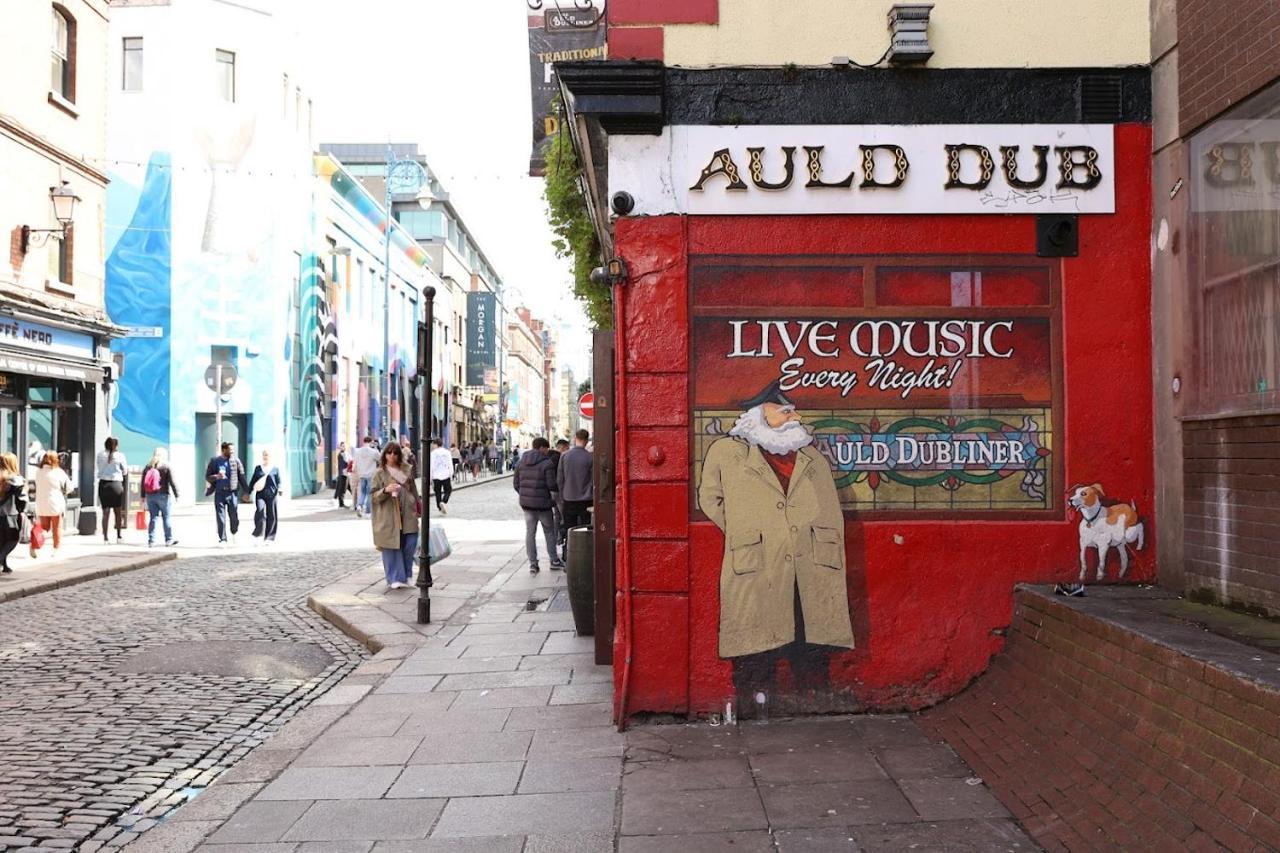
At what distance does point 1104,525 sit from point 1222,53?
2561 millimetres

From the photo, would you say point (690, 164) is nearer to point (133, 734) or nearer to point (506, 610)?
point (133, 734)

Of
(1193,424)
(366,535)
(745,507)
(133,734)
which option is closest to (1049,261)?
(1193,424)

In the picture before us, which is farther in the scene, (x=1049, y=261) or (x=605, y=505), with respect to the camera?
(x=605, y=505)

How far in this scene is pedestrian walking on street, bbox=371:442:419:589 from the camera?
12172mm

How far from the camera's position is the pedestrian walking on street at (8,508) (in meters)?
13.7

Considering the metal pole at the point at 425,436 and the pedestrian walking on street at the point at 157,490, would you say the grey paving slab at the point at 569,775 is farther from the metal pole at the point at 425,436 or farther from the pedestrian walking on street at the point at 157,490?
the pedestrian walking on street at the point at 157,490

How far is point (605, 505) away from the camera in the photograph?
806 cm

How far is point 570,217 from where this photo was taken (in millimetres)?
Answer: 10984

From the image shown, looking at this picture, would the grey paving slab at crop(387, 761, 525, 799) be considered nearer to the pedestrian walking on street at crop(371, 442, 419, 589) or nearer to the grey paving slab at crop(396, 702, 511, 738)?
the grey paving slab at crop(396, 702, 511, 738)

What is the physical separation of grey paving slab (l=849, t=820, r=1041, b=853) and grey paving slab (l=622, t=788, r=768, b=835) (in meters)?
0.37

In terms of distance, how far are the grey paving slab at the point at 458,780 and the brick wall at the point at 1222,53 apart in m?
4.83

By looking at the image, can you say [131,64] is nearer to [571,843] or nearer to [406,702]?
[406,702]

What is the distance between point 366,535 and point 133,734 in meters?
13.9

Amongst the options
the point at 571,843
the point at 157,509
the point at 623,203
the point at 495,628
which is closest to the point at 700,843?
the point at 571,843
